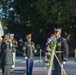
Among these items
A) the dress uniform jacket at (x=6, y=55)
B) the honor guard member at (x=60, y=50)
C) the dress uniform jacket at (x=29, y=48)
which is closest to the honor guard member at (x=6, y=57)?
the dress uniform jacket at (x=6, y=55)

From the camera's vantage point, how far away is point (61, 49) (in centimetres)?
1453

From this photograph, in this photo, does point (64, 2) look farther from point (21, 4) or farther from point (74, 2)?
point (21, 4)

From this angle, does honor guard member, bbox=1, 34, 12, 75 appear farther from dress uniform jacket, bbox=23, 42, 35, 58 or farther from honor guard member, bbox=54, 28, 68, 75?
dress uniform jacket, bbox=23, 42, 35, 58

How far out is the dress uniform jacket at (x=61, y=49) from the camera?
564 inches

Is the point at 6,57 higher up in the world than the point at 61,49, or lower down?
lower down

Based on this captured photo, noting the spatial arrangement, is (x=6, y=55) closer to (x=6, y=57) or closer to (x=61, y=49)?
(x=6, y=57)

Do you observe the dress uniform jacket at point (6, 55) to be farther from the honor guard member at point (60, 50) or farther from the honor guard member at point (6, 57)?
the honor guard member at point (60, 50)

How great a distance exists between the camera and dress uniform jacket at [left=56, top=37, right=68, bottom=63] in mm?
14328

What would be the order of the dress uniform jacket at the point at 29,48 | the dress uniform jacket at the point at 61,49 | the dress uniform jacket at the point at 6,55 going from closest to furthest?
the dress uniform jacket at the point at 61,49, the dress uniform jacket at the point at 6,55, the dress uniform jacket at the point at 29,48

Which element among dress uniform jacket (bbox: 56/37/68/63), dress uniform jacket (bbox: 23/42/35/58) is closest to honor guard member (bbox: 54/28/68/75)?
dress uniform jacket (bbox: 56/37/68/63)

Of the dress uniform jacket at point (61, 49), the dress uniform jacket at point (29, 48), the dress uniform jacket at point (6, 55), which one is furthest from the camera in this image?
the dress uniform jacket at point (29, 48)

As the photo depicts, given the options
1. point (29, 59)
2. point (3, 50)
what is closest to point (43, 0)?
point (29, 59)

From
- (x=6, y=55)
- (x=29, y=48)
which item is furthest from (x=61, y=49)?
(x=29, y=48)

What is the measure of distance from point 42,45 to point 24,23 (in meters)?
3.35
